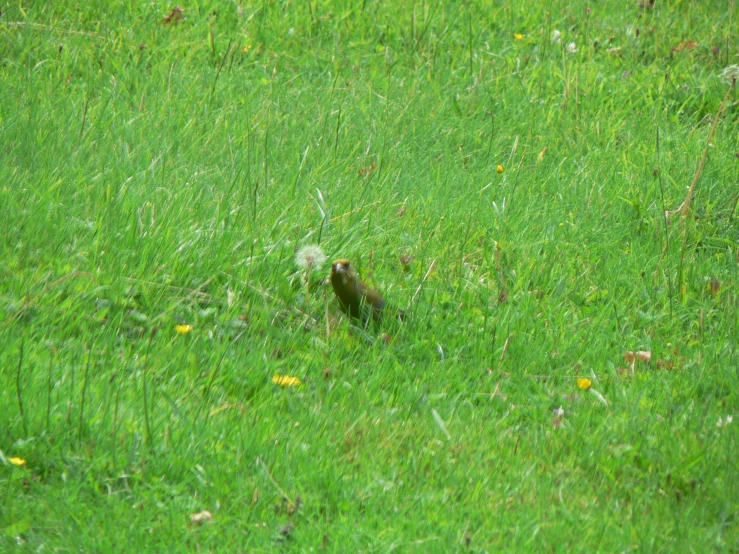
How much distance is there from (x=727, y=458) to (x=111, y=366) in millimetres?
2058

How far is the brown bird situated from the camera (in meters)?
3.59

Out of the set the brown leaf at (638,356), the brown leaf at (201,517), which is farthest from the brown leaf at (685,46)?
the brown leaf at (201,517)

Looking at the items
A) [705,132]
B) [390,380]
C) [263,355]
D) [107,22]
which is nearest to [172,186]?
[263,355]

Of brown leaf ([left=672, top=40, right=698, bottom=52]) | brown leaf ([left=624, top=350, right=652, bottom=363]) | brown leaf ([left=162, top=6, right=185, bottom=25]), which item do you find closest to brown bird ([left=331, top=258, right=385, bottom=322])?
brown leaf ([left=624, top=350, right=652, bottom=363])

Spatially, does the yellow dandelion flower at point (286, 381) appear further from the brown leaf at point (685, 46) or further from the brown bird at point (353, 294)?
the brown leaf at point (685, 46)

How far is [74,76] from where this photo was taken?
5.26 metres

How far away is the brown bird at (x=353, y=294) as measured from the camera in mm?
3588

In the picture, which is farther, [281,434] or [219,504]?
[281,434]

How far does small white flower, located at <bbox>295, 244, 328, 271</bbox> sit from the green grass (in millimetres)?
48

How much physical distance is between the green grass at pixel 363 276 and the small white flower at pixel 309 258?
48mm

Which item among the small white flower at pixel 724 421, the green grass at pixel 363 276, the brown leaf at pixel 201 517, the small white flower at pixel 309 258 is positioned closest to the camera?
the brown leaf at pixel 201 517

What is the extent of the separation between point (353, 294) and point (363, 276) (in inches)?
14.3

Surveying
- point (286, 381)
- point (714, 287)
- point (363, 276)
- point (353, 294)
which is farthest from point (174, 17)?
point (714, 287)

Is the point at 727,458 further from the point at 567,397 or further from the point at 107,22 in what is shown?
the point at 107,22
